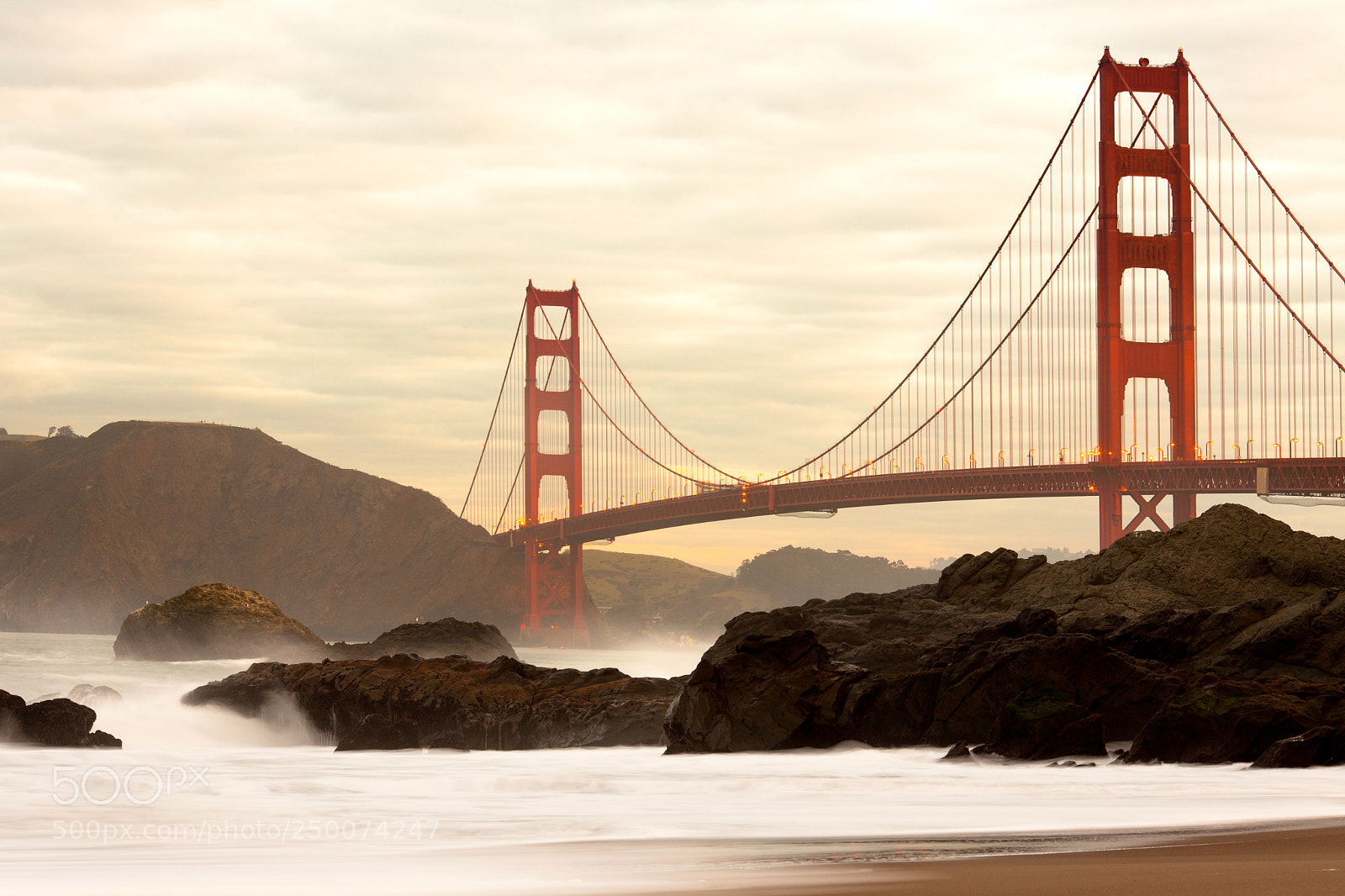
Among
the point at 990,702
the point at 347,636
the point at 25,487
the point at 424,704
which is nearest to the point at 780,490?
the point at 424,704

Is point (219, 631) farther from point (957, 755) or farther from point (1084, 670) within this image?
point (1084, 670)

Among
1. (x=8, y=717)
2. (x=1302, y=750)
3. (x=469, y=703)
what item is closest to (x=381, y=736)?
(x=469, y=703)

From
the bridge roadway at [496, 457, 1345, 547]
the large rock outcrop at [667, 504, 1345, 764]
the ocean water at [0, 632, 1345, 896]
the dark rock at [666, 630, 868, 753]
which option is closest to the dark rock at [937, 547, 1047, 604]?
the large rock outcrop at [667, 504, 1345, 764]

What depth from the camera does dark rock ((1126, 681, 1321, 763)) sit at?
12.8 m

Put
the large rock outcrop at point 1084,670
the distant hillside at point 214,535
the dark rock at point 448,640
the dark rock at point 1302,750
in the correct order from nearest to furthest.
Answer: the dark rock at point 1302,750 < the large rock outcrop at point 1084,670 < the dark rock at point 448,640 < the distant hillside at point 214,535

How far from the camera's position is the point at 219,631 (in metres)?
50.2

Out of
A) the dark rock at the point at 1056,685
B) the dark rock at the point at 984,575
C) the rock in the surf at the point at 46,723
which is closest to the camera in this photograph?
the dark rock at the point at 1056,685

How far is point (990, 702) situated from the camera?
14.2 meters

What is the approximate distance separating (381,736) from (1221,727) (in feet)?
33.1

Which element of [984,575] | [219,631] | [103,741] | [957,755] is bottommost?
[103,741]

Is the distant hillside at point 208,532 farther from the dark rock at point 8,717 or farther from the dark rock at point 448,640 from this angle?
the dark rock at point 8,717

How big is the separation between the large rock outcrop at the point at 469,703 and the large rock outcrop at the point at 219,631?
29.0 meters

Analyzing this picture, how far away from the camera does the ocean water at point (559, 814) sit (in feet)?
26.6

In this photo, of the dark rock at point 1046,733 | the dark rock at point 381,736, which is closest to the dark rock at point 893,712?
the dark rock at point 1046,733
